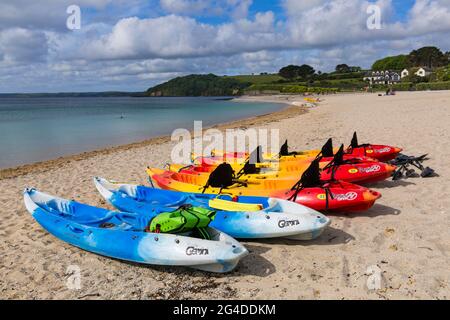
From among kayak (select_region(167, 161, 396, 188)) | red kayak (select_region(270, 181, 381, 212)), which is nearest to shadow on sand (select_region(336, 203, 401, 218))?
red kayak (select_region(270, 181, 381, 212))

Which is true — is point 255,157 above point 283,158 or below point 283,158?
above

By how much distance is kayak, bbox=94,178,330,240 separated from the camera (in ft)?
17.6

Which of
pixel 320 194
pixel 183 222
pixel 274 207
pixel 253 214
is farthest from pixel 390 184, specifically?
pixel 183 222

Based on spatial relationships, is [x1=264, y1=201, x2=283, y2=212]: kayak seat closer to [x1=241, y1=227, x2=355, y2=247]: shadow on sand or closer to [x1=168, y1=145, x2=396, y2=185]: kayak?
[x1=241, y1=227, x2=355, y2=247]: shadow on sand

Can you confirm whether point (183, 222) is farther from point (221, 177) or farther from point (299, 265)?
point (221, 177)

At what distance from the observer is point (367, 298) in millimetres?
4102

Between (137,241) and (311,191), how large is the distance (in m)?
3.13

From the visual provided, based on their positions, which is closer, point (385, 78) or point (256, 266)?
point (256, 266)

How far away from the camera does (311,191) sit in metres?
6.51

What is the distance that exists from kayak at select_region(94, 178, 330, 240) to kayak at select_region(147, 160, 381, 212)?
499mm

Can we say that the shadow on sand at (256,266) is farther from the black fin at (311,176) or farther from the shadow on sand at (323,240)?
the black fin at (311,176)

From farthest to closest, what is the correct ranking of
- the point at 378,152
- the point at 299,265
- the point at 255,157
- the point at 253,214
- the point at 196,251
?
the point at 378,152 → the point at 255,157 → the point at 253,214 → the point at 299,265 → the point at 196,251
